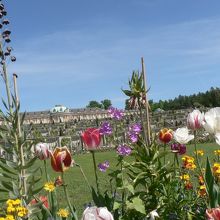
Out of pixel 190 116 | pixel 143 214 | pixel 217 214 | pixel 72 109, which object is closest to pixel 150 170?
pixel 143 214

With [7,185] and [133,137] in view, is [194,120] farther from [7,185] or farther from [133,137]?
[7,185]

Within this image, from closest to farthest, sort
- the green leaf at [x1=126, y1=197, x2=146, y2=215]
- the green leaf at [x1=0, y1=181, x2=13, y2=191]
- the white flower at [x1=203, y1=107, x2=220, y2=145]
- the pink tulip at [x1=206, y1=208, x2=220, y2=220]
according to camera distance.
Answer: the pink tulip at [x1=206, y1=208, x2=220, y2=220], the white flower at [x1=203, y1=107, x2=220, y2=145], the green leaf at [x1=126, y1=197, x2=146, y2=215], the green leaf at [x1=0, y1=181, x2=13, y2=191]

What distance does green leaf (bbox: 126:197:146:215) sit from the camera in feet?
9.95

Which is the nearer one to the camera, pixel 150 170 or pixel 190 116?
pixel 190 116

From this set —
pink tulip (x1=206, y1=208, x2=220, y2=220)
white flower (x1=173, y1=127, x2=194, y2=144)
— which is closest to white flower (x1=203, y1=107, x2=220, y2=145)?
pink tulip (x1=206, y1=208, x2=220, y2=220)

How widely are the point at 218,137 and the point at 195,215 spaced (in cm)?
113

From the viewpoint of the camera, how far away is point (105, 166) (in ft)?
11.5

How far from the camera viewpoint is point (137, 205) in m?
3.08

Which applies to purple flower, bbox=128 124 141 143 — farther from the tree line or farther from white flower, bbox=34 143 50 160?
the tree line

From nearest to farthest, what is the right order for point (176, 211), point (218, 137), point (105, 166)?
point (218, 137) → point (176, 211) → point (105, 166)

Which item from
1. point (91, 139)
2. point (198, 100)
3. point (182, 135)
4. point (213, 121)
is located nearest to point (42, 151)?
point (91, 139)

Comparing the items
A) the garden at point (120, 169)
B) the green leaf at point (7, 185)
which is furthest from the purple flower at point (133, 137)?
the green leaf at point (7, 185)

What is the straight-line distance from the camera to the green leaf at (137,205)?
9.95 ft

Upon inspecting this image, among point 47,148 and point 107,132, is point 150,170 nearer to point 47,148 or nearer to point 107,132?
point 107,132
